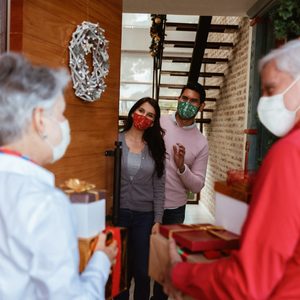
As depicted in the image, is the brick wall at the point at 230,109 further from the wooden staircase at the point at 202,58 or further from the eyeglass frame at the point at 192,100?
the eyeglass frame at the point at 192,100

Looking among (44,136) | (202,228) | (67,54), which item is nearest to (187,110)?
(67,54)

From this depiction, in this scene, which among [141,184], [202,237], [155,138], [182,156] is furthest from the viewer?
[182,156]

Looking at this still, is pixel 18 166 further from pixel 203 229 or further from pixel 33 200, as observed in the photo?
pixel 203 229

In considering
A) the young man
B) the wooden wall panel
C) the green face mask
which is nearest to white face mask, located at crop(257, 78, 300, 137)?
the wooden wall panel

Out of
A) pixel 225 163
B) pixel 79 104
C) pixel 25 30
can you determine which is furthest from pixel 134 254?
pixel 225 163

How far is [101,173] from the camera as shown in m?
2.72

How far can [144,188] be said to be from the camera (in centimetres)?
282

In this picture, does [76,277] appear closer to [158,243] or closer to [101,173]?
[158,243]

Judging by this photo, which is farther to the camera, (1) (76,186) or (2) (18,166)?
(1) (76,186)

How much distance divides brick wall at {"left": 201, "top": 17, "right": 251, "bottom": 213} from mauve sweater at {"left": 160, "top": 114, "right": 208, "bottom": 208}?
1.35 metres

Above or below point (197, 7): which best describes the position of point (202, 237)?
below

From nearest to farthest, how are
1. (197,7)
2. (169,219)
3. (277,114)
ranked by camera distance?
(277,114)
(169,219)
(197,7)

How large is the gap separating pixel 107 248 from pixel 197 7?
3457 millimetres

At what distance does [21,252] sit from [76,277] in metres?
0.16
